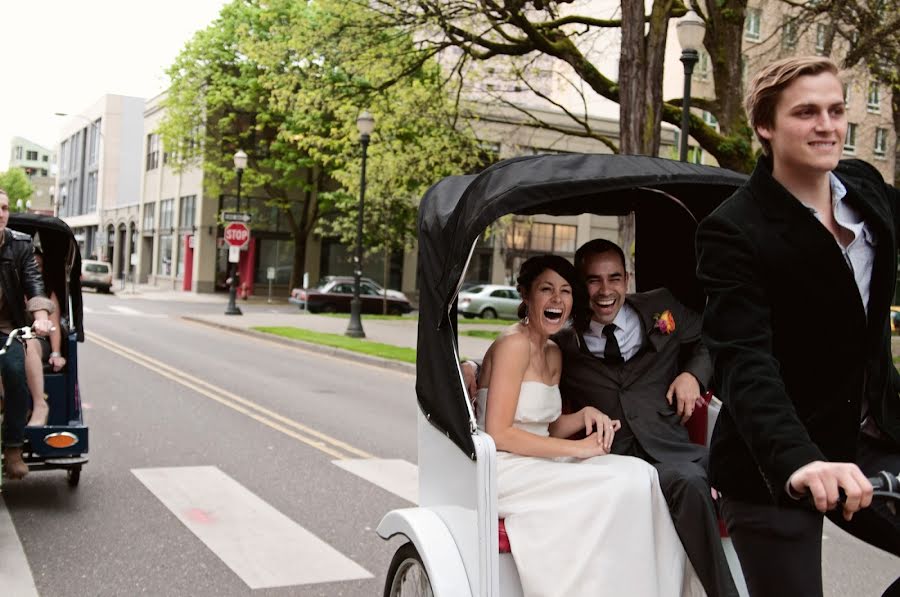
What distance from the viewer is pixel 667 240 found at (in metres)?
4.56

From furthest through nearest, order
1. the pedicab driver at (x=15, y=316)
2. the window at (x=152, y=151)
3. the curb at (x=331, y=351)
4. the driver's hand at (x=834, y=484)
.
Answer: the window at (x=152, y=151) → the curb at (x=331, y=351) → the pedicab driver at (x=15, y=316) → the driver's hand at (x=834, y=484)

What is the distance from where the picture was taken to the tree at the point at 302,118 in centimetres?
2023

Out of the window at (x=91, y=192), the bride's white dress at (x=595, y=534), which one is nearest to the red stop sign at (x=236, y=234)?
the bride's white dress at (x=595, y=534)

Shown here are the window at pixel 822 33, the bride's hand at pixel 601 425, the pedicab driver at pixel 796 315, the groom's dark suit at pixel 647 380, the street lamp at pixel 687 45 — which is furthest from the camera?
the window at pixel 822 33

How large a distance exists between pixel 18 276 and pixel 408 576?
3942mm

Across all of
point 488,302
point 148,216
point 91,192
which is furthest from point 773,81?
point 91,192

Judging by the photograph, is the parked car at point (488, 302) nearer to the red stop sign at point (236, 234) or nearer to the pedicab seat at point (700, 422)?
the red stop sign at point (236, 234)

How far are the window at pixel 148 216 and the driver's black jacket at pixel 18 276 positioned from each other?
5237 centimetres

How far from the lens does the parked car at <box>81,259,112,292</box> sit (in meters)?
44.2

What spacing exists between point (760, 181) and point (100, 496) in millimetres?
5607

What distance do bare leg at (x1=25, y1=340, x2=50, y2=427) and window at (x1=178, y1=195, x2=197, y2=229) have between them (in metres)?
44.2

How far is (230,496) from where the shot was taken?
671cm

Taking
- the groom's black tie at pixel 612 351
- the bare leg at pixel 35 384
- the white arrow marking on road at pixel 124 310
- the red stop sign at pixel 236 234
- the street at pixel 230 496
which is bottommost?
the white arrow marking on road at pixel 124 310

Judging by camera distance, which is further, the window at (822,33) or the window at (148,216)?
the window at (148,216)
